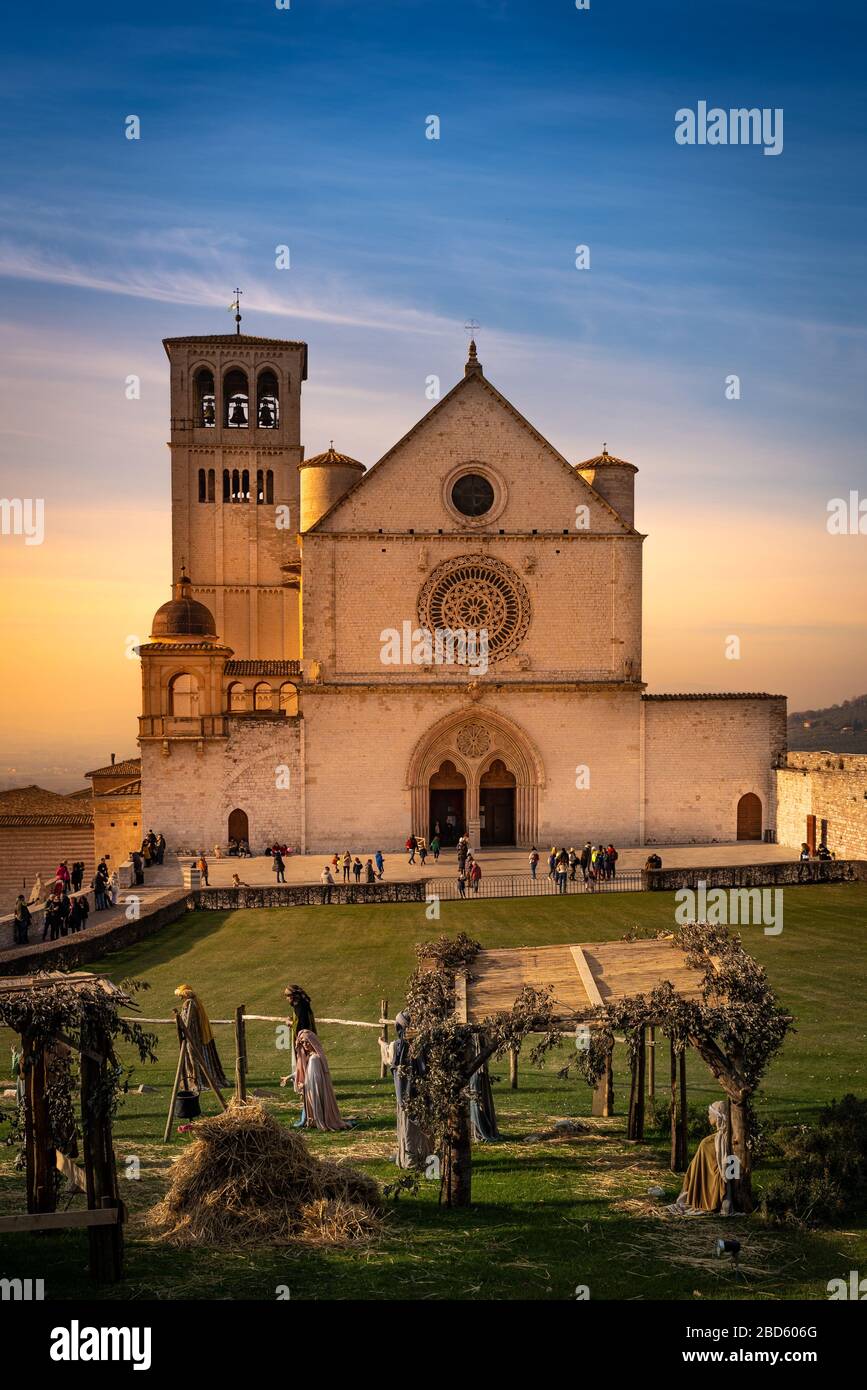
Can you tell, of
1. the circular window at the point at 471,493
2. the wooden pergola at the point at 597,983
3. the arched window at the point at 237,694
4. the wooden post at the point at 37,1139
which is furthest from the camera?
the arched window at the point at 237,694

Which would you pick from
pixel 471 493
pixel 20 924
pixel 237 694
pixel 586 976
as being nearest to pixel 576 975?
pixel 586 976

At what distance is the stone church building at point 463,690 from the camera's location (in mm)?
43938

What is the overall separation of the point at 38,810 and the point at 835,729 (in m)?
102

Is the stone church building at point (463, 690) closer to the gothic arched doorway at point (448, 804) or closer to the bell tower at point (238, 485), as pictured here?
the gothic arched doorway at point (448, 804)

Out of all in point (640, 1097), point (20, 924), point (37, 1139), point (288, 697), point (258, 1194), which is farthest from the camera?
point (288, 697)

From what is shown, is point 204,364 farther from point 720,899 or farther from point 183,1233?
point 183,1233

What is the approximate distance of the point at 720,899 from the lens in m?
33.6

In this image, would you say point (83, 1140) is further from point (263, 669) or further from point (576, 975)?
point (263, 669)

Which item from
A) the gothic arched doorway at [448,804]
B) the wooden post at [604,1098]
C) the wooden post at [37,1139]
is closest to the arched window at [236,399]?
the gothic arched doorway at [448,804]

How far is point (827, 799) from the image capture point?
4059cm

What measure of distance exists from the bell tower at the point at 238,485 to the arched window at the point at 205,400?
46 millimetres

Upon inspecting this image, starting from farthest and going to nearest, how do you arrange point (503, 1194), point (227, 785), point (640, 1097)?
point (227, 785)
point (640, 1097)
point (503, 1194)
